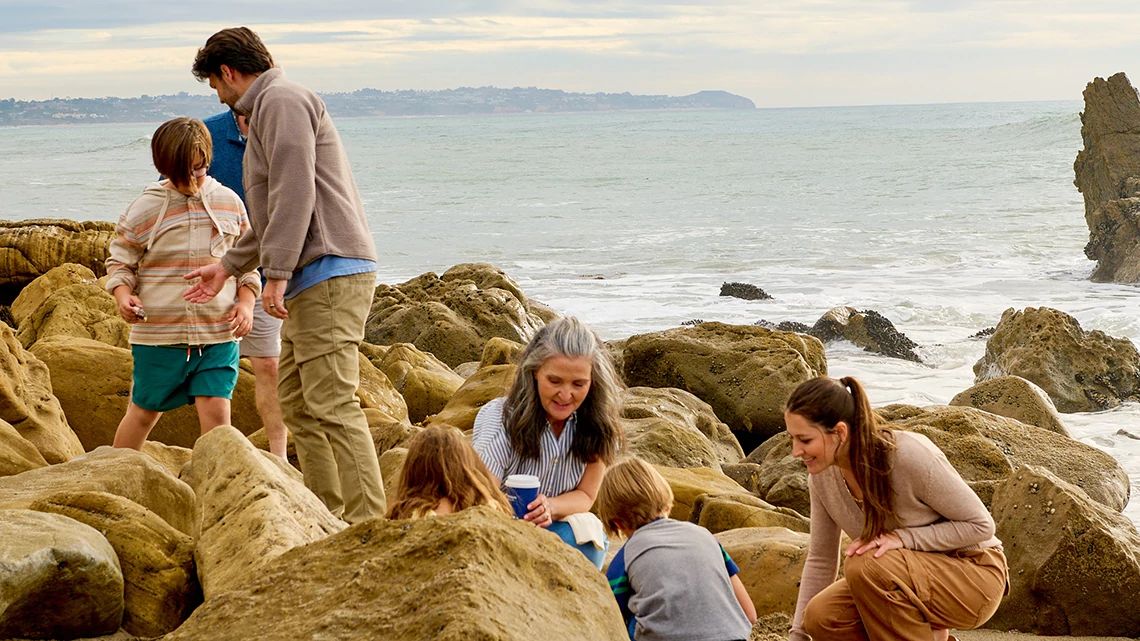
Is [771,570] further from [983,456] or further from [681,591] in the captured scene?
[983,456]

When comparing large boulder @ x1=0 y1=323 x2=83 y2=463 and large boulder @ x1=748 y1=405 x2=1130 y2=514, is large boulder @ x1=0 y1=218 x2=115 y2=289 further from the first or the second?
large boulder @ x1=748 y1=405 x2=1130 y2=514

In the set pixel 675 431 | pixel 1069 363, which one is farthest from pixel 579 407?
pixel 1069 363

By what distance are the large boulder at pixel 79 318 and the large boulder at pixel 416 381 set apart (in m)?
1.65

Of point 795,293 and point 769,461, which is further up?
point 769,461

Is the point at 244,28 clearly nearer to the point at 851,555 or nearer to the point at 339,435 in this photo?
the point at 339,435

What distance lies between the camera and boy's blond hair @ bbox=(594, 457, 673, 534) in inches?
152

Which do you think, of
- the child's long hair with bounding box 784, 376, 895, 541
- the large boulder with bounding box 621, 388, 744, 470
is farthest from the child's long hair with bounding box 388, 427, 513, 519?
the large boulder with bounding box 621, 388, 744, 470

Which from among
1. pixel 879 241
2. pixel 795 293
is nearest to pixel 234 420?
pixel 795 293

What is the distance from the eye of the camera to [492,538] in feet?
8.36

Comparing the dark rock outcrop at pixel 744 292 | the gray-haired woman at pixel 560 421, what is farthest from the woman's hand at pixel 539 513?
the dark rock outcrop at pixel 744 292

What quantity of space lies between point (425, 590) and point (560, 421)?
1.84 meters

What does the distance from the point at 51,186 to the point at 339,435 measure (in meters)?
43.9

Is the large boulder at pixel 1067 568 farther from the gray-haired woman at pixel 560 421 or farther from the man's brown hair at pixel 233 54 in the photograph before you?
the man's brown hair at pixel 233 54

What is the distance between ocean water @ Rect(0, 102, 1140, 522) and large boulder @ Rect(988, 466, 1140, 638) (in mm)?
3131
